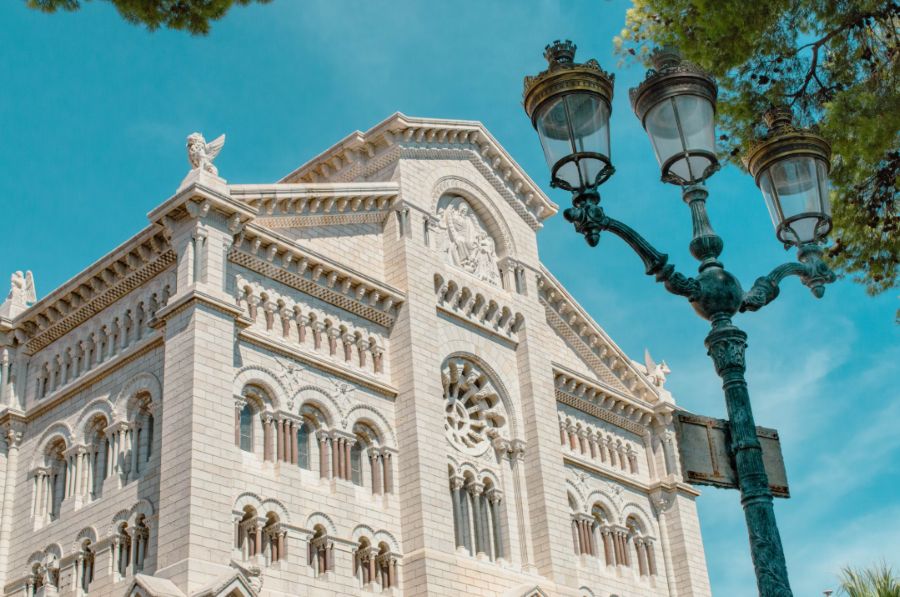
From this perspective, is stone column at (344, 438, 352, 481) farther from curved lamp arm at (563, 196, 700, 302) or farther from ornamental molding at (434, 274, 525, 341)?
curved lamp arm at (563, 196, 700, 302)

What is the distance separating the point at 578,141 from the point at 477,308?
69.5ft

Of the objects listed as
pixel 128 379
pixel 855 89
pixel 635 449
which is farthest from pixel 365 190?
pixel 855 89

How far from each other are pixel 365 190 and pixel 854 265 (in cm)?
1436

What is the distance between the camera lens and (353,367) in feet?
85.6

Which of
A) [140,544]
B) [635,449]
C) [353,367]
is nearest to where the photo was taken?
[140,544]

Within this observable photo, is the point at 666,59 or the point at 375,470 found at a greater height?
the point at 375,470

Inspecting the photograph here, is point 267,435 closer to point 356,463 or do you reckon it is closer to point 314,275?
point 356,463

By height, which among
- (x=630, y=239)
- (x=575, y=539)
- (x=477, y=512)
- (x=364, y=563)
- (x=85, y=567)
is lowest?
(x=630, y=239)

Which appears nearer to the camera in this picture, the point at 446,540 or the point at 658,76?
the point at 658,76

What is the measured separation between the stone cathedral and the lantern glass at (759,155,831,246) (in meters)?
13.7

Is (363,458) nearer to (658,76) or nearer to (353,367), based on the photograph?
(353,367)

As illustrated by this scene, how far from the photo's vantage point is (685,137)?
9266 mm

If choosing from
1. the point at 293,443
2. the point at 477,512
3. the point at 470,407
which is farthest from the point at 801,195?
the point at 470,407

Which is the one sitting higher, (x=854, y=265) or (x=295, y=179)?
(x=295, y=179)
